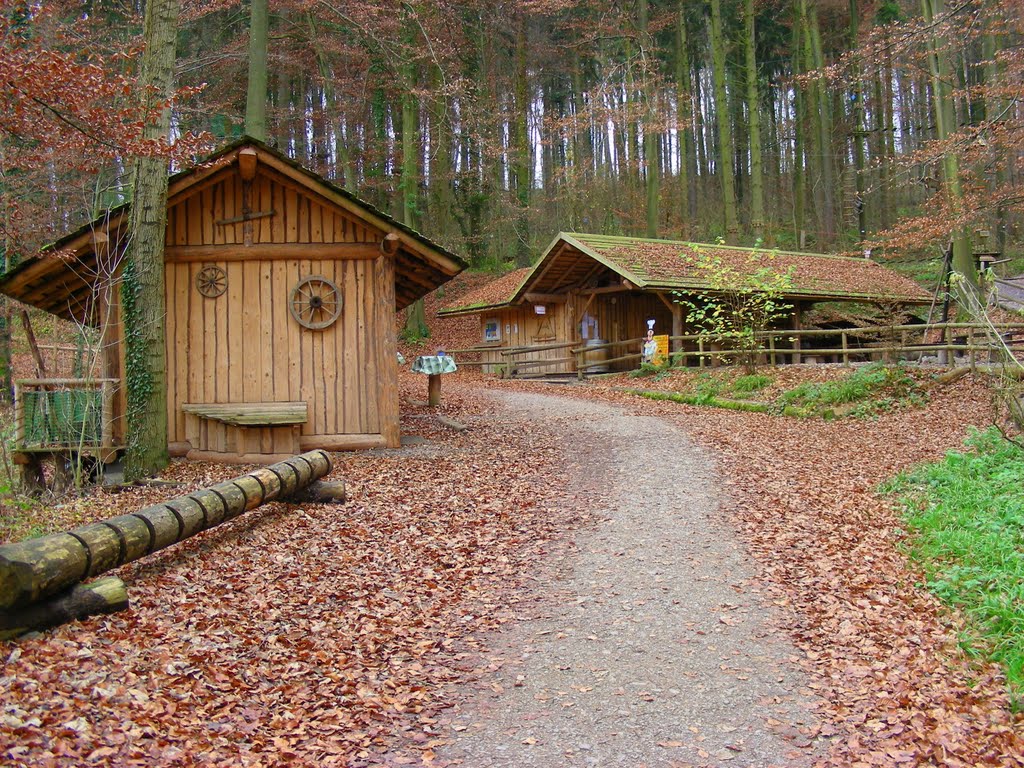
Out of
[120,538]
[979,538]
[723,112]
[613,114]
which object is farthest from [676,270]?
[120,538]

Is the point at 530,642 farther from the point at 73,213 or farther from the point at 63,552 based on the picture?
the point at 73,213

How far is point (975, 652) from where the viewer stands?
15.4 feet

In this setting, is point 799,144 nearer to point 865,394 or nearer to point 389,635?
point 865,394

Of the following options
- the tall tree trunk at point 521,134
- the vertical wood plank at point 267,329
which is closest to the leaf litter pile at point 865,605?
the vertical wood plank at point 267,329

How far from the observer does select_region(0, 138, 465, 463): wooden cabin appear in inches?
427

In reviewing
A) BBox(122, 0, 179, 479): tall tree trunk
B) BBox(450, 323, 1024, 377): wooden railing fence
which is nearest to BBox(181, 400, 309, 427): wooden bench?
BBox(122, 0, 179, 479): tall tree trunk

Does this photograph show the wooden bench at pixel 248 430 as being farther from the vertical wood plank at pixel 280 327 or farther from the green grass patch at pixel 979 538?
the green grass patch at pixel 979 538

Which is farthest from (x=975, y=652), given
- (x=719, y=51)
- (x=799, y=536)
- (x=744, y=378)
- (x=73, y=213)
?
(x=719, y=51)

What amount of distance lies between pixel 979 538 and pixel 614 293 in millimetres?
20691

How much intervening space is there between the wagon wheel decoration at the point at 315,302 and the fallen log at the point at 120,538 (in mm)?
3744

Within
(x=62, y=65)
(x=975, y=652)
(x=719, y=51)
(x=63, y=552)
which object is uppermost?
(x=719, y=51)

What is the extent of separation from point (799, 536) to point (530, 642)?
3372 millimetres

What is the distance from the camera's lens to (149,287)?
9.38 meters

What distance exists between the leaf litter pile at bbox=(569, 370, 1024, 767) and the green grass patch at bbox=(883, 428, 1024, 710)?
0.14 m
